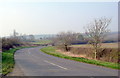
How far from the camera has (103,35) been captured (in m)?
29.8

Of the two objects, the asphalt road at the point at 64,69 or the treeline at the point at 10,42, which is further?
the treeline at the point at 10,42

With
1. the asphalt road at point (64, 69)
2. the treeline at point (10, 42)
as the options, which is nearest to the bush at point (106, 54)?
the asphalt road at point (64, 69)

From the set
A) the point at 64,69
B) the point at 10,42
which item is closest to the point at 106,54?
the point at 64,69

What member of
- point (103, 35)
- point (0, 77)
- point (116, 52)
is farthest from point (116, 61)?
point (0, 77)

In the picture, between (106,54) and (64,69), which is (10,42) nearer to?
(106,54)

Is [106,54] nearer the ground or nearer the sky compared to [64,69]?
nearer the sky

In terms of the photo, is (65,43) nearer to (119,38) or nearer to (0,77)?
(119,38)

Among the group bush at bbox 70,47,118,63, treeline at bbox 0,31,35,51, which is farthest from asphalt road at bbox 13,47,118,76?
treeline at bbox 0,31,35,51

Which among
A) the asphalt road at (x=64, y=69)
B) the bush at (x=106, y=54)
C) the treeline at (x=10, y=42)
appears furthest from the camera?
the treeline at (x=10, y=42)

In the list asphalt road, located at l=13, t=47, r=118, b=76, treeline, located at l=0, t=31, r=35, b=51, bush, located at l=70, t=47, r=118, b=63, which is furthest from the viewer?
treeline, located at l=0, t=31, r=35, b=51

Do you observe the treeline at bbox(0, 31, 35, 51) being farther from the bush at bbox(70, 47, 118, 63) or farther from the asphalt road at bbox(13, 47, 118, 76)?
the asphalt road at bbox(13, 47, 118, 76)

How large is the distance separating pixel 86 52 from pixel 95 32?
5178 mm

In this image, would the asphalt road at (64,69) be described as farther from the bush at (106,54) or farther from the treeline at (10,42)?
the treeline at (10,42)

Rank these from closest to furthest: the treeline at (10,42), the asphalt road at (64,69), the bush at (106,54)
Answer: the asphalt road at (64,69) → the bush at (106,54) → the treeline at (10,42)
